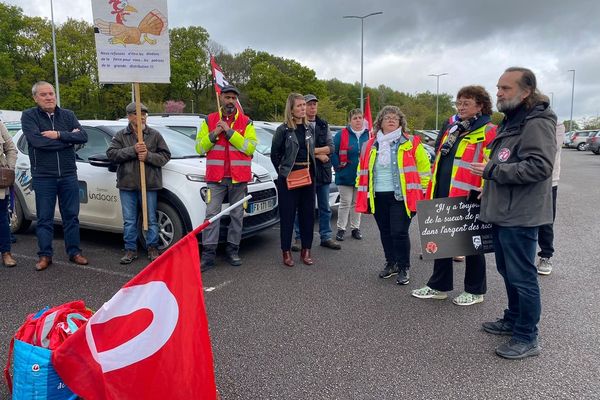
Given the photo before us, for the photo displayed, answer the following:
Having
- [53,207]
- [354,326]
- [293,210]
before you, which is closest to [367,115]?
[293,210]

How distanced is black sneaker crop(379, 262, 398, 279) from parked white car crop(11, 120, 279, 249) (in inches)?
65.6

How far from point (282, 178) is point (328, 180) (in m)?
1.22

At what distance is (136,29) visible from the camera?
512 centimetres

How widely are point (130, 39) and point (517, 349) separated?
4.81 meters

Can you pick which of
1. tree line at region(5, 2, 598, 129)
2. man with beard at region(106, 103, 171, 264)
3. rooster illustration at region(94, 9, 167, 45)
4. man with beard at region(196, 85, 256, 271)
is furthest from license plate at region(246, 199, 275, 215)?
tree line at region(5, 2, 598, 129)

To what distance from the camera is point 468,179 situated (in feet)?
12.8

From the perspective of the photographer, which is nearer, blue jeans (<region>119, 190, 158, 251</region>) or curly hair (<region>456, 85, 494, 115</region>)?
curly hair (<region>456, 85, 494, 115</region>)

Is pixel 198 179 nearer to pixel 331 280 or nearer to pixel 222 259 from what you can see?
pixel 222 259

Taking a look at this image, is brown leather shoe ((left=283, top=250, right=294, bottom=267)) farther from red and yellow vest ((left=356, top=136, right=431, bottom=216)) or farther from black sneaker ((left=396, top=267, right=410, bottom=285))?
black sneaker ((left=396, top=267, right=410, bottom=285))

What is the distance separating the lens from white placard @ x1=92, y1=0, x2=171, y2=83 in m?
5.03

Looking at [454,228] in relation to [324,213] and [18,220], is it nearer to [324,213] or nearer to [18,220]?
[324,213]

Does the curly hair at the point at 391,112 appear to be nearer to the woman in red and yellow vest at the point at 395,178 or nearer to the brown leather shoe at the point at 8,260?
the woman in red and yellow vest at the point at 395,178

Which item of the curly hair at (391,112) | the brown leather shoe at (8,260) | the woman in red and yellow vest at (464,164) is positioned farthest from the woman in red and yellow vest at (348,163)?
the brown leather shoe at (8,260)

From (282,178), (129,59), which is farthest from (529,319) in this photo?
(129,59)
